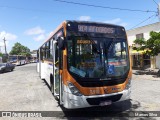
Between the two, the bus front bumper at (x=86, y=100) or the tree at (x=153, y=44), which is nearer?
the bus front bumper at (x=86, y=100)

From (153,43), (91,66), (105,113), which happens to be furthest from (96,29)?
(153,43)

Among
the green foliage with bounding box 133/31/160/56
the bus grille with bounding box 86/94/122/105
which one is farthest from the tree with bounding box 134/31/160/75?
the bus grille with bounding box 86/94/122/105

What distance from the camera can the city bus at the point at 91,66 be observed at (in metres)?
6.19

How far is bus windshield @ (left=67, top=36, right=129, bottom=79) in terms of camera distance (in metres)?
6.31

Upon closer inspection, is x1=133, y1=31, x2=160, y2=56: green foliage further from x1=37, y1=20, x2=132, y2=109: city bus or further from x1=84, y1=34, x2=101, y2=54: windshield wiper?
x1=84, y1=34, x2=101, y2=54: windshield wiper

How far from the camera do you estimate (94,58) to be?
6.52 metres

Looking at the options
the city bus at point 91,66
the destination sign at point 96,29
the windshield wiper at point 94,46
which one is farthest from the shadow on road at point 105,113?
the destination sign at point 96,29

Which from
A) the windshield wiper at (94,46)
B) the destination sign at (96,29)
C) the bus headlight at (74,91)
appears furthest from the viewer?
the destination sign at (96,29)

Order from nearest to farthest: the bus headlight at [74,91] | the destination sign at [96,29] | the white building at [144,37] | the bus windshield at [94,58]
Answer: the bus headlight at [74,91] < the bus windshield at [94,58] < the destination sign at [96,29] < the white building at [144,37]

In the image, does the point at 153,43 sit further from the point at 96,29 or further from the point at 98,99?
the point at 98,99

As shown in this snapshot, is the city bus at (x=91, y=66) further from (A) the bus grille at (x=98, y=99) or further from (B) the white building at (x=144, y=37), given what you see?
(B) the white building at (x=144, y=37)

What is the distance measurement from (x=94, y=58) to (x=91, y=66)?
0.97 feet

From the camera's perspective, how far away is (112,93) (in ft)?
21.4

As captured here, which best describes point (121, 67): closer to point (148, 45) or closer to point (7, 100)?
point (7, 100)
